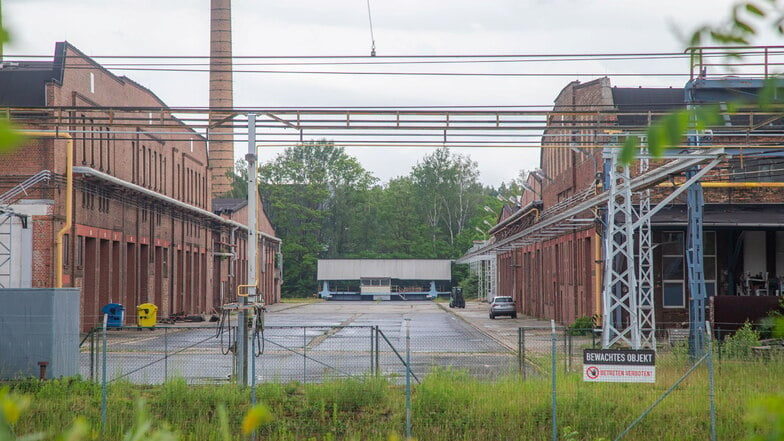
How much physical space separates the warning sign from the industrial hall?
4.60 metres

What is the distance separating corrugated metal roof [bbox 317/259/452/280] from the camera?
97.0m

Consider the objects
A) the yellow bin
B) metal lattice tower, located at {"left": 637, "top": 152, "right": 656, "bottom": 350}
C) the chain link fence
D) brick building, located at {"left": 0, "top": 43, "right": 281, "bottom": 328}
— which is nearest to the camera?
the chain link fence

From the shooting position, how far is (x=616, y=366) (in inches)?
605

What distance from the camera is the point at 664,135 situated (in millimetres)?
2021

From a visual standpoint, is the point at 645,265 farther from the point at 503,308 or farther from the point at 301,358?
the point at 503,308

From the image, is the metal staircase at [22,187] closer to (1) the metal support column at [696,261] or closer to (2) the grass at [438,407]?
(2) the grass at [438,407]

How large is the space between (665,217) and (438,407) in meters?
16.9

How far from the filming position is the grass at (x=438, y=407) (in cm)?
1524

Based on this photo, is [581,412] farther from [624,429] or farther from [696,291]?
[696,291]

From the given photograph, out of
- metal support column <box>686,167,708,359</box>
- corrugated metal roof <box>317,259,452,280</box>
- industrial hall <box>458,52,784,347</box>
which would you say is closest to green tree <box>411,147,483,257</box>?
corrugated metal roof <box>317,259,452,280</box>

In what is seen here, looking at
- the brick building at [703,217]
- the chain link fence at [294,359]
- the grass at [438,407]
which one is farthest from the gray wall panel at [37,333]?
the brick building at [703,217]

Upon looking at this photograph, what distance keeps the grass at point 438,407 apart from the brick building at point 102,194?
20.8ft

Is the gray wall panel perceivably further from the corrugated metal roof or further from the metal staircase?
the corrugated metal roof

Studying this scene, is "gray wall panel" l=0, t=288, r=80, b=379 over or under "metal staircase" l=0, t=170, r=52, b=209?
under
